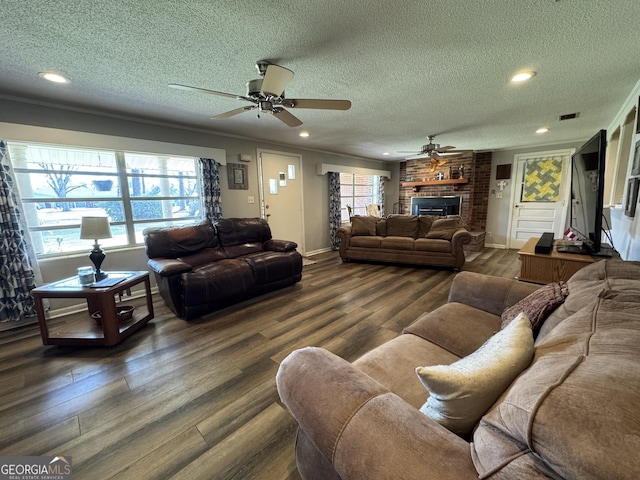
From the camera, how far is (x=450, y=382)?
2.25 ft

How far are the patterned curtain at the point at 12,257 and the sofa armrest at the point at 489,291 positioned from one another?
4098 mm

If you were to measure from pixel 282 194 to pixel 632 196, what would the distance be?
448 centimetres

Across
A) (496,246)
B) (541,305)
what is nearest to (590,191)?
(541,305)

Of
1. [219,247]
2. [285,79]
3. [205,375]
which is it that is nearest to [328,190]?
[219,247]

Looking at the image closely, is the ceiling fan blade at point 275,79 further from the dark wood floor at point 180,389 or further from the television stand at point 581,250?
the television stand at point 581,250

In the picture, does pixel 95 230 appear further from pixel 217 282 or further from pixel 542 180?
pixel 542 180

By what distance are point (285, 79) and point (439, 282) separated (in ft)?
10.9

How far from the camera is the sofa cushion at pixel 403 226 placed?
4.94m

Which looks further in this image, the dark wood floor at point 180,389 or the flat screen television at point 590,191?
the flat screen television at point 590,191

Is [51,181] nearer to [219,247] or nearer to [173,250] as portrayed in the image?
[173,250]

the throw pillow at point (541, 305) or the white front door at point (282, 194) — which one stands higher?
the white front door at point (282, 194)

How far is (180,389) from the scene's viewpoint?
5.69ft

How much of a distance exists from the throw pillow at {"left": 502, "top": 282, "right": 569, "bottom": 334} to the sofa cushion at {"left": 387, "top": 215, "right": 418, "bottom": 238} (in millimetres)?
3567

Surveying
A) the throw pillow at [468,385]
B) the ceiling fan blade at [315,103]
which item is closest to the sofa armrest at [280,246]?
the ceiling fan blade at [315,103]
